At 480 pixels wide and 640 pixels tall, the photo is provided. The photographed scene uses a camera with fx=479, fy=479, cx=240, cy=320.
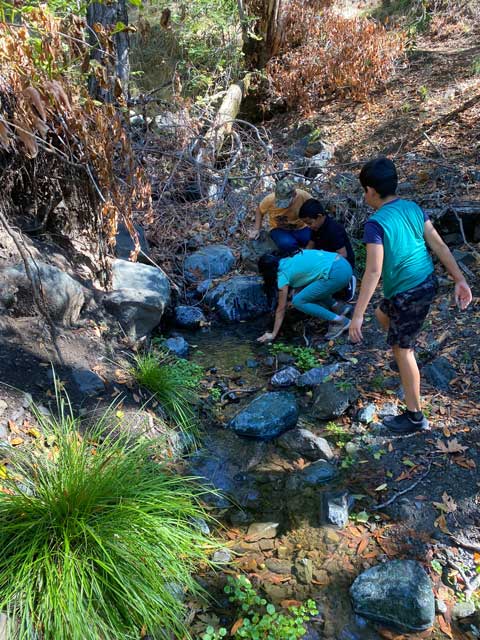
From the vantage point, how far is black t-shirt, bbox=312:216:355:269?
198 inches

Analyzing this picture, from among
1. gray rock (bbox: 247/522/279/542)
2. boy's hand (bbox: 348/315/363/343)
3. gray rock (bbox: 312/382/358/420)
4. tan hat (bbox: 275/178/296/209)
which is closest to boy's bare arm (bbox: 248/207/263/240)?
tan hat (bbox: 275/178/296/209)

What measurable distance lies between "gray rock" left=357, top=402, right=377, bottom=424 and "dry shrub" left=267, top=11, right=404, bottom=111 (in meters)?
7.07

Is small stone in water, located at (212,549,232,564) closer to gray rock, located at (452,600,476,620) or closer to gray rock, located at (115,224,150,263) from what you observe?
gray rock, located at (452,600,476,620)

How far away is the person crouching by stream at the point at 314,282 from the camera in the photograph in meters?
4.78

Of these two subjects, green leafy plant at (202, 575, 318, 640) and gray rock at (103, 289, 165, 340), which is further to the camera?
gray rock at (103, 289, 165, 340)

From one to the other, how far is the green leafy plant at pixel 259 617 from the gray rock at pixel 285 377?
6.54ft

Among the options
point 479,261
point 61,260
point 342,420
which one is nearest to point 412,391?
point 342,420

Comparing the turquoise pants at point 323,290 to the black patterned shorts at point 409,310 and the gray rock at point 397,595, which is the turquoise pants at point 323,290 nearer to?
the black patterned shorts at point 409,310

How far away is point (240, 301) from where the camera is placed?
5699mm

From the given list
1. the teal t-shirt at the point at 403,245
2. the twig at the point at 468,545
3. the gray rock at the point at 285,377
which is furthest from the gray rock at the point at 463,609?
the gray rock at the point at 285,377

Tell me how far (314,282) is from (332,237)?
22.5 inches

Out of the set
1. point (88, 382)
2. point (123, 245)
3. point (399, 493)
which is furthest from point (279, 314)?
point (399, 493)

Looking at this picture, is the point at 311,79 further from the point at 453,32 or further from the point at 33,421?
the point at 33,421

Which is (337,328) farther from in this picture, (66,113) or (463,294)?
(66,113)
